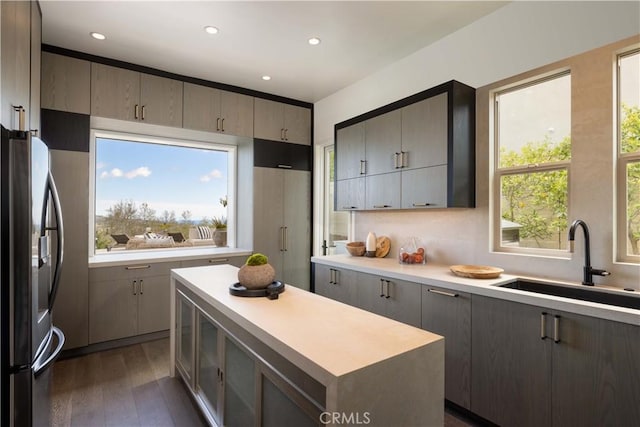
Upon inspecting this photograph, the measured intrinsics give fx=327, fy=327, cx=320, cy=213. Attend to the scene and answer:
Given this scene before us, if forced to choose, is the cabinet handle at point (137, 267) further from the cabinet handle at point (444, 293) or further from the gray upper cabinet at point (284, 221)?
the cabinet handle at point (444, 293)

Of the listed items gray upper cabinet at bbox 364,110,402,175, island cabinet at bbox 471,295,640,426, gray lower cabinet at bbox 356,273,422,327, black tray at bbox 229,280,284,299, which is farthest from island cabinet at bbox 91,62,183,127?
island cabinet at bbox 471,295,640,426

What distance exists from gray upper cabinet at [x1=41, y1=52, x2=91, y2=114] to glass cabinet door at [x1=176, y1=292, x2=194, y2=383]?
211 cm

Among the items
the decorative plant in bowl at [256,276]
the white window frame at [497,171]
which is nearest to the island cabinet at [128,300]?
the decorative plant in bowl at [256,276]

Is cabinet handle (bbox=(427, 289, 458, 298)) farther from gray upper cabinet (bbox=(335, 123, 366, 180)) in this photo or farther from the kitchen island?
gray upper cabinet (bbox=(335, 123, 366, 180))

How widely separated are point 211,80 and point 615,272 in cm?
399

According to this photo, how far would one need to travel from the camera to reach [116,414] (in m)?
2.17

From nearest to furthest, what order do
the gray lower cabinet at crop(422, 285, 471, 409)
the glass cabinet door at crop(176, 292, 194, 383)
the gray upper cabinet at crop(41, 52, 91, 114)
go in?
the gray lower cabinet at crop(422, 285, 471, 409)
the glass cabinet door at crop(176, 292, 194, 383)
the gray upper cabinet at crop(41, 52, 91, 114)

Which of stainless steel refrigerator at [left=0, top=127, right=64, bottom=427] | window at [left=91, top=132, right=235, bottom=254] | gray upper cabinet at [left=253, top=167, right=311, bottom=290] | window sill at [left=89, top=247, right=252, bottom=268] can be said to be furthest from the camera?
gray upper cabinet at [left=253, top=167, right=311, bottom=290]

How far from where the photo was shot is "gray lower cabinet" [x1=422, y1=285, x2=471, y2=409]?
2.05 metres

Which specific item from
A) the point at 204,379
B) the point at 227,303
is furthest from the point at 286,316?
the point at 204,379

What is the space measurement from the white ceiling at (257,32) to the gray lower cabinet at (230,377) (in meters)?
2.16

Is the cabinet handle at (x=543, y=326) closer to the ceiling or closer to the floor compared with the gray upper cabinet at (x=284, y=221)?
closer to the floor

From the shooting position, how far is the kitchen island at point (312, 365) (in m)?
0.97

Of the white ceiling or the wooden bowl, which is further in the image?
the wooden bowl
